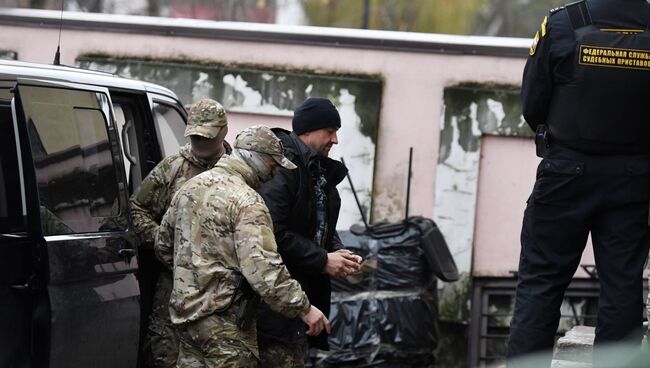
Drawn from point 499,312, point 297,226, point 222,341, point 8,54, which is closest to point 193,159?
point 297,226

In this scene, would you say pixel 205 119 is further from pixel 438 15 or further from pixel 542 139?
pixel 438 15

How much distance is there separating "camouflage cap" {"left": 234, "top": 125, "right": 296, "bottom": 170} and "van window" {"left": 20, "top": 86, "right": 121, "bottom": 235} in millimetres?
686

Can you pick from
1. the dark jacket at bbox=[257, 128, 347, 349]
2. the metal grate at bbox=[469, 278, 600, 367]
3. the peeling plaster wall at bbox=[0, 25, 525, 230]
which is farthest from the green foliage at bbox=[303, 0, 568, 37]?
the dark jacket at bbox=[257, 128, 347, 349]

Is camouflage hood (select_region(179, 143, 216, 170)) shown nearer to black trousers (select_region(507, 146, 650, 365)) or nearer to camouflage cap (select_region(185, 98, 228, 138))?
camouflage cap (select_region(185, 98, 228, 138))

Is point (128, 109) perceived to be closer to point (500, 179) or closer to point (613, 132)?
point (613, 132)

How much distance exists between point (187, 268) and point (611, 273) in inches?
71.8

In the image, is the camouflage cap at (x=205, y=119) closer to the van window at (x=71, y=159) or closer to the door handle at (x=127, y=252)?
the van window at (x=71, y=159)

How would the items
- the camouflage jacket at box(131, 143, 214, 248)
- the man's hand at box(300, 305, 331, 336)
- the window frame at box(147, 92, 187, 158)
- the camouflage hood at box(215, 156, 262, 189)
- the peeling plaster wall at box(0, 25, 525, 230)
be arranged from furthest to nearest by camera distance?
1. the peeling plaster wall at box(0, 25, 525, 230)
2. the window frame at box(147, 92, 187, 158)
3. the camouflage jacket at box(131, 143, 214, 248)
4. the camouflage hood at box(215, 156, 262, 189)
5. the man's hand at box(300, 305, 331, 336)

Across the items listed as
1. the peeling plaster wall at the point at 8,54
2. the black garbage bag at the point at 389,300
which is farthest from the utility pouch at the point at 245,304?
the peeling plaster wall at the point at 8,54

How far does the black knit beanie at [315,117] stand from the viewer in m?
5.50

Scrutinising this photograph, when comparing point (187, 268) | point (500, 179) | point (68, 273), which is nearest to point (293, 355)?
point (187, 268)

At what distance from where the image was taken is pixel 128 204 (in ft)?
17.6

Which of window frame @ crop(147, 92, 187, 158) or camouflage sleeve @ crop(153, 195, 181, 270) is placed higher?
window frame @ crop(147, 92, 187, 158)

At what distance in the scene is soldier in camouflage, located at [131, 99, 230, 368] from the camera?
5.48 metres
